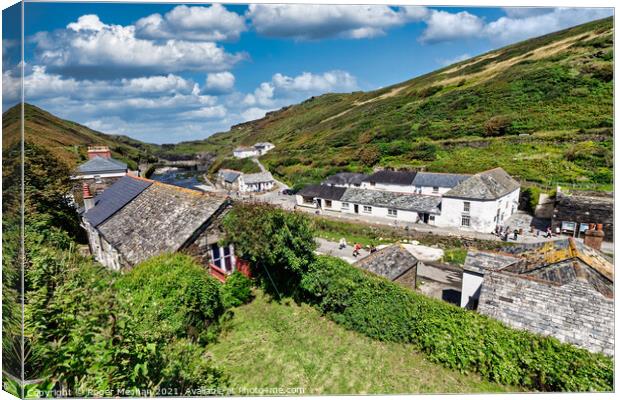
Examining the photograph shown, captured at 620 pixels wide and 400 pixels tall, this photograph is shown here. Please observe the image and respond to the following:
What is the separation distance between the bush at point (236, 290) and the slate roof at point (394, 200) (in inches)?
895

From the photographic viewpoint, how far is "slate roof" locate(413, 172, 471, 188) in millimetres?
33378

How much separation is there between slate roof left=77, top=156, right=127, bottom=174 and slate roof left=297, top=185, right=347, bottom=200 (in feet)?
73.2

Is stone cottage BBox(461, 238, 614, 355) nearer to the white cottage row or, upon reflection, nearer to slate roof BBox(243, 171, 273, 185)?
the white cottage row

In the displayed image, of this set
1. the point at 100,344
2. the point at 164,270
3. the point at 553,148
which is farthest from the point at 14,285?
the point at 553,148

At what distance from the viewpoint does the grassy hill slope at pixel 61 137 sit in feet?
16.3

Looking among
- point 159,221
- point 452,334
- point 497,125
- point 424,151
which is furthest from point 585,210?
point 424,151

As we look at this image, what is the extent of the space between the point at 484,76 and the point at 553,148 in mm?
32710

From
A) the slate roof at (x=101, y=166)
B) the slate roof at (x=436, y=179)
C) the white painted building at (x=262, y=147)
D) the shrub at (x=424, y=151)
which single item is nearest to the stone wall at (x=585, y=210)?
the slate roof at (x=436, y=179)

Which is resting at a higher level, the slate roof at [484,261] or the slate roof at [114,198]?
the slate roof at [114,198]

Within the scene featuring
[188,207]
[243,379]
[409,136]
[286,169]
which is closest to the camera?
[243,379]

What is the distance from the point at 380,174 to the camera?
40344mm

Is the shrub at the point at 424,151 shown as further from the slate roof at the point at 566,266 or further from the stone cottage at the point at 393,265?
the slate roof at the point at 566,266

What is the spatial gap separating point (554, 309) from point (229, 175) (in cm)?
5254

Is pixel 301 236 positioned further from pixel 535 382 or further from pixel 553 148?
pixel 553 148
